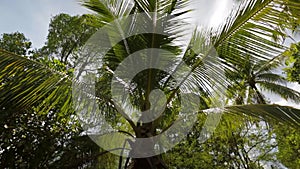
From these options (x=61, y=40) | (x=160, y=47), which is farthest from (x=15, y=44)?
(x=160, y=47)

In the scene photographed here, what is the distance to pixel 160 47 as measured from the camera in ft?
14.8

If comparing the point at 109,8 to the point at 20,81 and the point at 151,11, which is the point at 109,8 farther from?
the point at 20,81

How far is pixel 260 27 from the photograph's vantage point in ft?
11.8

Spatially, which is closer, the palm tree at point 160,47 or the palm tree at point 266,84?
the palm tree at point 160,47

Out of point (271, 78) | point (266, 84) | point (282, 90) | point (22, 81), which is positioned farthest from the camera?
point (271, 78)

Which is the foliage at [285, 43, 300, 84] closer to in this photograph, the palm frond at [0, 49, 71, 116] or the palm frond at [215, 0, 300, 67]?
the palm frond at [215, 0, 300, 67]

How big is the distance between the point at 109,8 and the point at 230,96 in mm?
2211

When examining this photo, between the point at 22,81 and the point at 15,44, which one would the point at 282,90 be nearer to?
the point at 15,44

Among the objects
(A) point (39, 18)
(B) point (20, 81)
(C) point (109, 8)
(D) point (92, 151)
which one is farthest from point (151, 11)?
(A) point (39, 18)

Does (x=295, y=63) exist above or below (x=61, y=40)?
below

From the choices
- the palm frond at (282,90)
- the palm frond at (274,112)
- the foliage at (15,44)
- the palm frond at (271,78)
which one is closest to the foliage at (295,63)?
the palm frond at (274,112)

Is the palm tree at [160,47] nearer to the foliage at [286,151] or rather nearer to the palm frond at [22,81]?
the palm frond at [22,81]

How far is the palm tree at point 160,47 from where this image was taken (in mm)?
3299

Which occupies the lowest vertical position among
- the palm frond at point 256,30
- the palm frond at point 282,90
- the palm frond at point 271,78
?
A: the palm frond at point 256,30
